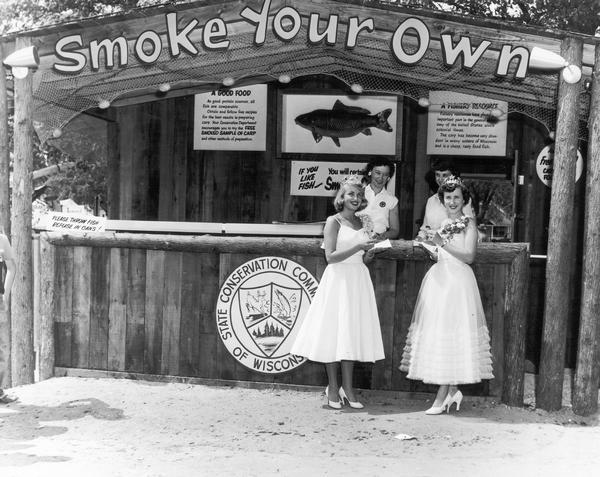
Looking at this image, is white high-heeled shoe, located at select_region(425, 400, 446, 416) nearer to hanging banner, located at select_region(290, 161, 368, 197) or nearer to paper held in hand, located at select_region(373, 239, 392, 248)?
paper held in hand, located at select_region(373, 239, 392, 248)

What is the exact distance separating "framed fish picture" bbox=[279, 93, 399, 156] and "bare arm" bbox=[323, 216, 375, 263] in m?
3.34

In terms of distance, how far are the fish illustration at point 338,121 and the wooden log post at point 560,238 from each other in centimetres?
341

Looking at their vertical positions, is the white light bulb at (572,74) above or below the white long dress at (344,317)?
above

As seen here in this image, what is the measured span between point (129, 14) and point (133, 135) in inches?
132

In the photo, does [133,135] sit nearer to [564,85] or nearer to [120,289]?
[120,289]

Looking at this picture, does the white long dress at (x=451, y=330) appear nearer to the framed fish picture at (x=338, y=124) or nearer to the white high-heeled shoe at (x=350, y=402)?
the white high-heeled shoe at (x=350, y=402)

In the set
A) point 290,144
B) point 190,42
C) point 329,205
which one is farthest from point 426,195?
point 190,42

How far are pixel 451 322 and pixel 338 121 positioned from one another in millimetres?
4163

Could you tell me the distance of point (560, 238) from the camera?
632cm

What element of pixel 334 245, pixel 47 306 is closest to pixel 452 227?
pixel 334 245

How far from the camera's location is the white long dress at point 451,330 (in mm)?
6016

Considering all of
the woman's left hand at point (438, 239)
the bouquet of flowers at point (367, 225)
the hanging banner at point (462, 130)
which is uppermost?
the hanging banner at point (462, 130)

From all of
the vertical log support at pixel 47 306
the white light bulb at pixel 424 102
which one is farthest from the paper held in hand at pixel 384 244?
the vertical log support at pixel 47 306

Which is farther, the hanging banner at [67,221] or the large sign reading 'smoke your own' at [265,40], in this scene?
the hanging banner at [67,221]
